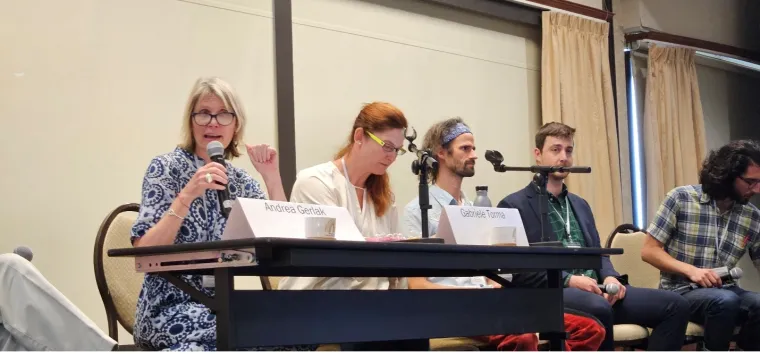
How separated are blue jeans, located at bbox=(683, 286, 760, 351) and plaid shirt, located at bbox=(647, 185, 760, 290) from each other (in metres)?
0.17

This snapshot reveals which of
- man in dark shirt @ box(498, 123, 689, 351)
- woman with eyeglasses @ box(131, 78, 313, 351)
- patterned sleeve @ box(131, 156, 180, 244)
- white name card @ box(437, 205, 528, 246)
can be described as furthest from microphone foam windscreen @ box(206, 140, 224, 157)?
man in dark shirt @ box(498, 123, 689, 351)

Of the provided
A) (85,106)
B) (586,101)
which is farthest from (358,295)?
(586,101)

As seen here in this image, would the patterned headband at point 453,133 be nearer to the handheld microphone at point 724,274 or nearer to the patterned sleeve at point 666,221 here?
the patterned sleeve at point 666,221

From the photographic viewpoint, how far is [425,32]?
197 inches

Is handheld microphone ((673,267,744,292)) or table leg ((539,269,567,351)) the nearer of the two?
table leg ((539,269,567,351))

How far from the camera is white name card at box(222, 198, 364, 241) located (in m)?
1.93

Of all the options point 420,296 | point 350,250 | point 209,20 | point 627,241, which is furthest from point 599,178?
point 350,250

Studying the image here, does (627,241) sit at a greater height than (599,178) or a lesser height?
lesser

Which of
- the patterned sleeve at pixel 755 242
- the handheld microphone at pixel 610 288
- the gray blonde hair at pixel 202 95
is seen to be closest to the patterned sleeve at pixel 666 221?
the patterned sleeve at pixel 755 242

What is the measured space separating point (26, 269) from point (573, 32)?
13.5 feet

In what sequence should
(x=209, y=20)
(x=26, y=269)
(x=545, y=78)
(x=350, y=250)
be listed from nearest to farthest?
(x=350, y=250) < (x=26, y=269) < (x=209, y=20) < (x=545, y=78)

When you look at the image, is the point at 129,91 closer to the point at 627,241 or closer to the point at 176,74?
the point at 176,74

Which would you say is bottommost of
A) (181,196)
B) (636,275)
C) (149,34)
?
(636,275)

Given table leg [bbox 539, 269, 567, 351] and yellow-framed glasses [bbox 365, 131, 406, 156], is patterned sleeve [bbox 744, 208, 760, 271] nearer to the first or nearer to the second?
table leg [bbox 539, 269, 567, 351]
